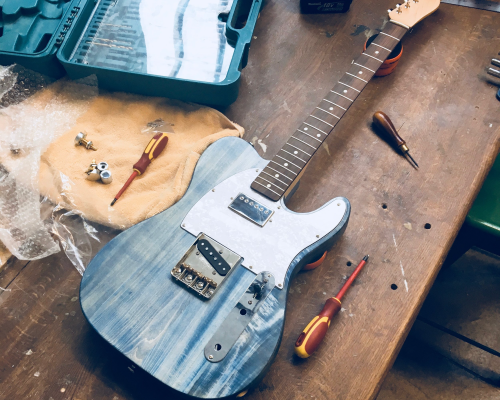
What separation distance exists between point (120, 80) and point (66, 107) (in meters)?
0.15

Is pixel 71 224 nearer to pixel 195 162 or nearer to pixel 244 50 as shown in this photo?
pixel 195 162

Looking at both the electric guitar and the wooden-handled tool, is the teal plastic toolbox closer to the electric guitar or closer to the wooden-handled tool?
the electric guitar

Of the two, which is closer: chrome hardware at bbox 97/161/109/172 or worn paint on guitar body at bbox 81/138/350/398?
worn paint on guitar body at bbox 81/138/350/398

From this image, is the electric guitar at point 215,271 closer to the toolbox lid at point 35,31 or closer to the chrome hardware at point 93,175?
the chrome hardware at point 93,175

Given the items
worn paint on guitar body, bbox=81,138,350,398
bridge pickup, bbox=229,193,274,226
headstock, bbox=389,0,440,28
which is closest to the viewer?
worn paint on guitar body, bbox=81,138,350,398

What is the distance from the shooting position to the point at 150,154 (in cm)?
86

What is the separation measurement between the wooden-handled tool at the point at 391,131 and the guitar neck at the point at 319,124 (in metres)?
0.08

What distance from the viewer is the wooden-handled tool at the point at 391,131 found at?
34.7 inches

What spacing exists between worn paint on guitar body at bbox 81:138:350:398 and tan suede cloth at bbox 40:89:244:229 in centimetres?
10

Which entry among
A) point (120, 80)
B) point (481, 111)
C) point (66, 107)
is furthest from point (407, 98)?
point (66, 107)

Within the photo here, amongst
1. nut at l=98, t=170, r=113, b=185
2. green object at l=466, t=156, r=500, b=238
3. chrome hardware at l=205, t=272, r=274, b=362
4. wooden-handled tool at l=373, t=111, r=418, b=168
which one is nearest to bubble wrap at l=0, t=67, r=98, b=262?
nut at l=98, t=170, r=113, b=185

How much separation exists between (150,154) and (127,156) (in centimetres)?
6

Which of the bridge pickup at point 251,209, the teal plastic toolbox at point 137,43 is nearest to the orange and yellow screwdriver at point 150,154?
the teal plastic toolbox at point 137,43

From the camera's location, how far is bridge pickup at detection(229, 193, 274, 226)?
0.74 m
